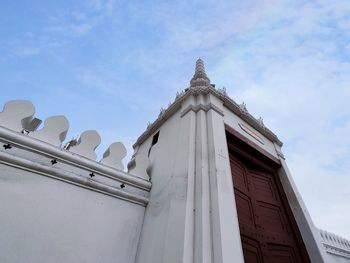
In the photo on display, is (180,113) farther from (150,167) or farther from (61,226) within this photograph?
(61,226)

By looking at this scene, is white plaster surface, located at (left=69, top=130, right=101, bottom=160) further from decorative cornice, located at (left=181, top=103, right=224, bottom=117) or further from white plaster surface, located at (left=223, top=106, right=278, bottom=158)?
white plaster surface, located at (left=223, top=106, right=278, bottom=158)

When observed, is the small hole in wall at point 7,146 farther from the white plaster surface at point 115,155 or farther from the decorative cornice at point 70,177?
the white plaster surface at point 115,155

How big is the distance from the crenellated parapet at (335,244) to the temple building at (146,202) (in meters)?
3.52

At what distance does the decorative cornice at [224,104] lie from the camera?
4.29 meters

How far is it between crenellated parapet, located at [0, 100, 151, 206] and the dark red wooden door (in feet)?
4.68

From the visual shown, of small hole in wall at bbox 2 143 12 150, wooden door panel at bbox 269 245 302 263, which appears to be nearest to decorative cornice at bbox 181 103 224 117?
wooden door panel at bbox 269 245 302 263

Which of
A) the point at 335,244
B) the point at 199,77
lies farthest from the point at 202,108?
the point at 335,244

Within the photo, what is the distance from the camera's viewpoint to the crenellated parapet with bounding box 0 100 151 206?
249cm

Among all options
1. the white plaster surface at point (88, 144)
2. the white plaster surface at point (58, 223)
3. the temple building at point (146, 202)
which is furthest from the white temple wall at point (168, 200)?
the white plaster surface at point (88, 144)

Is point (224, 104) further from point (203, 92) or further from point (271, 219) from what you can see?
point (271, 219)

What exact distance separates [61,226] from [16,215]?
0.42 meters

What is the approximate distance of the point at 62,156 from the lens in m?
2.72

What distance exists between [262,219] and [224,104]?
225cm

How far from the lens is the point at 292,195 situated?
427cm
